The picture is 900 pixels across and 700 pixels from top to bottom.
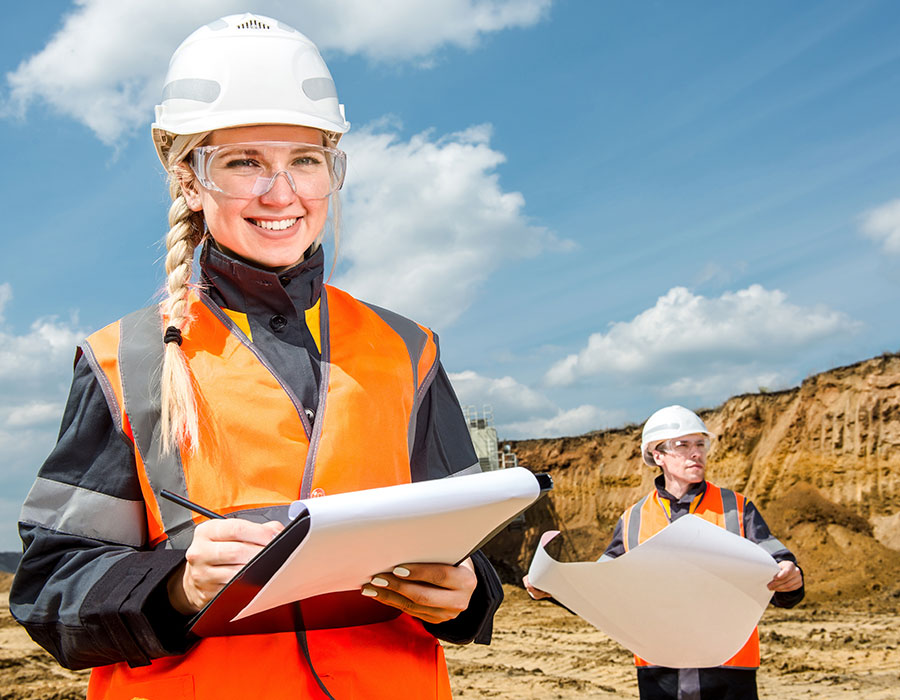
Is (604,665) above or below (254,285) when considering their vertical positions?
below

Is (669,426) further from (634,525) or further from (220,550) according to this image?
(220,550)

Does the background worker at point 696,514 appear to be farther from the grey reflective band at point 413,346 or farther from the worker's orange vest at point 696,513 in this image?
the grey reflective band at point 413,346

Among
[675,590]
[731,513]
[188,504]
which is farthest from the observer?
[731,513]

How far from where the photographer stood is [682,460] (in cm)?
592

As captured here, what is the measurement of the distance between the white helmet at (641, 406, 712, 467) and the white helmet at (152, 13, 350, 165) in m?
4.83

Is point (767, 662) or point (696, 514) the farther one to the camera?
point (767, 662)

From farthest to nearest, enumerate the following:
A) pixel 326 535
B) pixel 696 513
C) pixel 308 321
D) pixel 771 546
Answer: pixel 696 513 → pixel 771 546 → pixel 308 321 → pixel 326 535

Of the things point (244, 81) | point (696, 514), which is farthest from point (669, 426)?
point (244, 81)

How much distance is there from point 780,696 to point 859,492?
11.4 m

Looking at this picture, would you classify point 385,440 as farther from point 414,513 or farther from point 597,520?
point 597,520

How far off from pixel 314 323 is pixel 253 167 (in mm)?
360

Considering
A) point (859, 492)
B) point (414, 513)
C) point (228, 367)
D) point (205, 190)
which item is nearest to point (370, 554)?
point (414, 513)

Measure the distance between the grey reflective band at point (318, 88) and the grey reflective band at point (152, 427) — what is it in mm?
650

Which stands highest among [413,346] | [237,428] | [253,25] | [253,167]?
[253,25]
